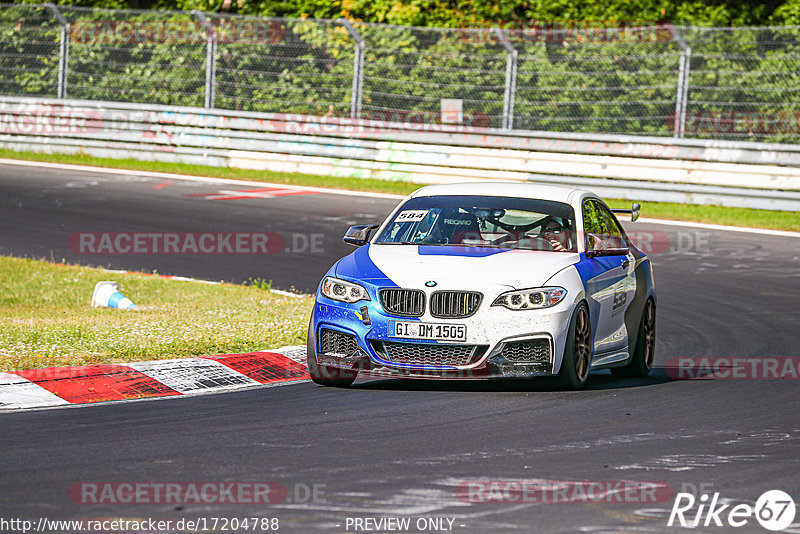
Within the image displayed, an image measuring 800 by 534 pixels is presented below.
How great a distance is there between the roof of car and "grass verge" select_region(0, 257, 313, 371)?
5.57 feet

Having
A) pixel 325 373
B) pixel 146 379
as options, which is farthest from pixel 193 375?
pixel 325 373

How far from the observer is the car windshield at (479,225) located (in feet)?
33.6

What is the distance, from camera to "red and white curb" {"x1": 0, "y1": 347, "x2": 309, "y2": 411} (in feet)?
28.8

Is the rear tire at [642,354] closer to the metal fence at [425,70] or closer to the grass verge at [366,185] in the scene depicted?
the grass verge at [366,185]

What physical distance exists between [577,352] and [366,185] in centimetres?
1665

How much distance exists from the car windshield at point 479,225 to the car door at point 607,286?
0.80ft

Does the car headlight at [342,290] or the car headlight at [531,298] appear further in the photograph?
the car headlight at [342,290]

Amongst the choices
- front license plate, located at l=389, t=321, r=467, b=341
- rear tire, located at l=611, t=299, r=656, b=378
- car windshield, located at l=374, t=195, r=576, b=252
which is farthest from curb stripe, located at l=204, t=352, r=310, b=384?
rear tire, located at l=611, t=299, r=656, b=378

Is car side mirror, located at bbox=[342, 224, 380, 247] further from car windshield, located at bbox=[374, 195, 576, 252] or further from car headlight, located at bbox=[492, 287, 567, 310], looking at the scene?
car headlight, located at bbox=[492, 287, 567, 310]
